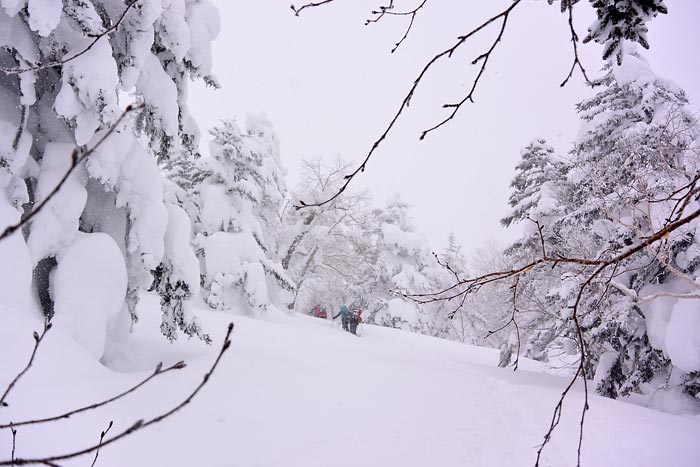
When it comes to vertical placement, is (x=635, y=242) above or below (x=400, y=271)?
above

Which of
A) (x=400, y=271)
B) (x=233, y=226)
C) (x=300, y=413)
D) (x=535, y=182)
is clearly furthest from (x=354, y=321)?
(x=300, y=413)

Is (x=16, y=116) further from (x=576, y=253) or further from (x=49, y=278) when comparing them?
(x=576, y=253)

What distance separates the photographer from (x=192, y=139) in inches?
269

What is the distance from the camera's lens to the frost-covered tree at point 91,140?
4598 mm

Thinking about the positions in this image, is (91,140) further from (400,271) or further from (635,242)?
(400,271)

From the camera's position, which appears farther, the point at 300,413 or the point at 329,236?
the point at 329,236

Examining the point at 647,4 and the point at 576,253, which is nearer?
the point at 647,4

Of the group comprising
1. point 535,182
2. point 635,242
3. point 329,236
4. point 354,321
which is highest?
point 535,182

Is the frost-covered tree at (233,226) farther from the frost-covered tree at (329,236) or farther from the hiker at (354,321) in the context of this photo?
the frost-covered tree at (329,236)

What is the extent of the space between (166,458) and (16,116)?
4462mm

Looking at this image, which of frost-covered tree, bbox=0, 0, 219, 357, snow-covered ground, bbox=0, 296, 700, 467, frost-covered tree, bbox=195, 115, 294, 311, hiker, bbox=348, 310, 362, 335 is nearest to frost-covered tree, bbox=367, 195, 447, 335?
hiker, bbox=348, 310, 362, 335

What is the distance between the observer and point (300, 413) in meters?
5.21

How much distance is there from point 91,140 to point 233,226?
8234 millimetres

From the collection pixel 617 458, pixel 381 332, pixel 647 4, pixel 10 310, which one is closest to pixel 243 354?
pixel 10 310
